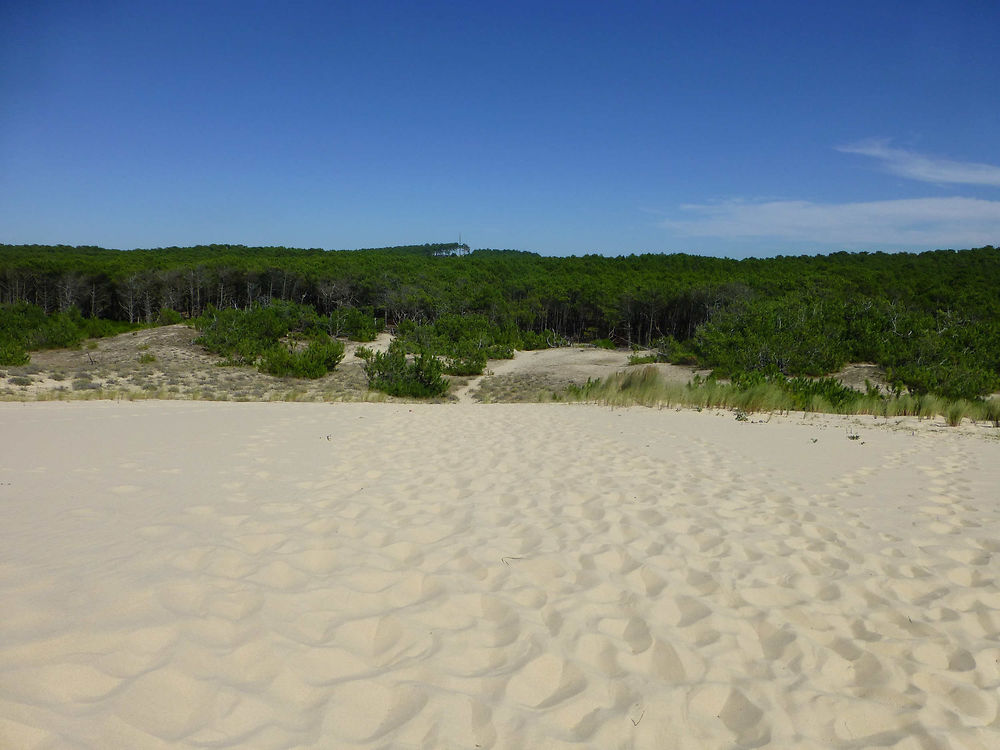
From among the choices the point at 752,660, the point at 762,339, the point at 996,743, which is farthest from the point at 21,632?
the point at 762,339

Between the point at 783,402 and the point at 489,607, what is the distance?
1076 cm

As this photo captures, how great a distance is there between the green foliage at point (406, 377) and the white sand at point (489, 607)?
10.6 meters

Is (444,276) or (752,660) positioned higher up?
(444,276)

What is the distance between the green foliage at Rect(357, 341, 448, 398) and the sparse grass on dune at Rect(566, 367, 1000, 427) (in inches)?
198

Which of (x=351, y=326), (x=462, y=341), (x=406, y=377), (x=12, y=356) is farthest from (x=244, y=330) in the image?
(x=406, y=377)

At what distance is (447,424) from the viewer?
28.5 ft

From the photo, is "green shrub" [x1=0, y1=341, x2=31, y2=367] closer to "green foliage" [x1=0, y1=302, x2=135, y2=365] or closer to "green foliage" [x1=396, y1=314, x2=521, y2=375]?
"green foliage" [x1=0, y1=302, x2=135, y2=365]

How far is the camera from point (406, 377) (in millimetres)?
17078

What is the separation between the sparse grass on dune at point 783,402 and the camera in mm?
10953

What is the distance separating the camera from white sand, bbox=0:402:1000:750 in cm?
194

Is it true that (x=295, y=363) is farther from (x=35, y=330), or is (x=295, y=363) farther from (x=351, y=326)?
(x=35, y=330)

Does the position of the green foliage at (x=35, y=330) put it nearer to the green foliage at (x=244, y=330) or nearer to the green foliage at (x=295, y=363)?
the green foliage at (x=244, y=330)

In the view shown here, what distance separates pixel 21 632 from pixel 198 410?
8.19 m

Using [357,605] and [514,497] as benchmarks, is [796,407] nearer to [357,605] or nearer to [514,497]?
[514,497]
